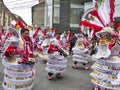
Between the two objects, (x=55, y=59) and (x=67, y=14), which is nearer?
(x=55, y=59)

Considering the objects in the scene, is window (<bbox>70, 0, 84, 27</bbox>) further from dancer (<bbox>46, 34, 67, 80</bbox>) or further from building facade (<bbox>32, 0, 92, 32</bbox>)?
dancer (<bbox>46, 34, 67, 80</bbox>)

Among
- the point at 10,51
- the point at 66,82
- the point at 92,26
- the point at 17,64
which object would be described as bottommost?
the point at 66,82

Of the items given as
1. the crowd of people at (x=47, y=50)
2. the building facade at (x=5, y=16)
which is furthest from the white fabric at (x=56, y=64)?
the building facade at (x=5, y=16)

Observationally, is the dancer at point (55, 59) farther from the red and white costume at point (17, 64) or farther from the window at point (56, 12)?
the window at point (56, 12)

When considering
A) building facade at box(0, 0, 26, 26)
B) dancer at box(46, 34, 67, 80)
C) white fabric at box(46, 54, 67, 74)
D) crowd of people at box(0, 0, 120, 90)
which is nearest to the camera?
crowd of people at box(0, 0, 120, 90)

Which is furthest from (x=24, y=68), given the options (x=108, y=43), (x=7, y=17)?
(x=7, y=17)

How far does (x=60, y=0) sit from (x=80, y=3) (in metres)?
2.46

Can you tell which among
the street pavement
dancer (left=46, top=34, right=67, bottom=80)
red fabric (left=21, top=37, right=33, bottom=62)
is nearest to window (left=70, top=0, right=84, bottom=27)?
the street pavement

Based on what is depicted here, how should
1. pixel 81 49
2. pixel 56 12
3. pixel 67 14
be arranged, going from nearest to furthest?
pixel 81 49 < pixel 67 14 < pixel 56 12

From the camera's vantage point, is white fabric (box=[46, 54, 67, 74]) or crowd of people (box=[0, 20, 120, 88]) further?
white fabric (box=[46, 54, 67, 74])

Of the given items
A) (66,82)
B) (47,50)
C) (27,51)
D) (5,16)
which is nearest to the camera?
(27,51)

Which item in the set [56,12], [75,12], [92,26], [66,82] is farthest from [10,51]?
[56,12]

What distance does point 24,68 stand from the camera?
548 centimetres

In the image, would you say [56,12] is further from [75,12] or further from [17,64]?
[17,64]
